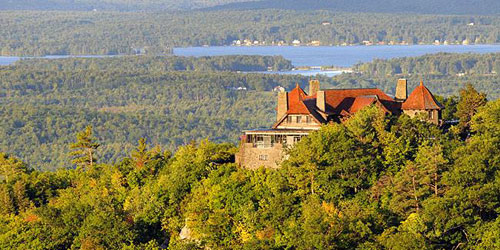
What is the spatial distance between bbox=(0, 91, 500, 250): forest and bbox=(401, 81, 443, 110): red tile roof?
67.7 inches

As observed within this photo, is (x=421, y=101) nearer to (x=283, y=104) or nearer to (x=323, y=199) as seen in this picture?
(x=283, y=104)

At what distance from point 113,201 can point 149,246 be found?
740 cm

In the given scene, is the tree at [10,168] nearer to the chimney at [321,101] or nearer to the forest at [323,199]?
the forest at [323,199]

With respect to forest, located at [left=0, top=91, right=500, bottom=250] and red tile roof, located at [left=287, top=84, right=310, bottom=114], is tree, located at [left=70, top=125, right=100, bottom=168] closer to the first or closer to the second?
forest, located at [left=0, top=91, right=500, bottom=250]

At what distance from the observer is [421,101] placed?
68750 mm

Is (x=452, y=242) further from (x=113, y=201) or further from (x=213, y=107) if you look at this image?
(x=213, y=107)

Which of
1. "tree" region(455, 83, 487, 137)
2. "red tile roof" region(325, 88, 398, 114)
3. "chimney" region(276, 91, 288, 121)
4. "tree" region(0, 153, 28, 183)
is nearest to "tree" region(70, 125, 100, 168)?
"tree" region(0, 153, 28, 183)

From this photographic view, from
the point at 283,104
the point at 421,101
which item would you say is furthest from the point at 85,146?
the point at 421,101

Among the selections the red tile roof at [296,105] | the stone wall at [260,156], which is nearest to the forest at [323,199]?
the stone wall at [260,156]

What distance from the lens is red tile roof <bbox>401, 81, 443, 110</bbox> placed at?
6862 cm

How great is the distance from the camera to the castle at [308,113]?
66.4 m

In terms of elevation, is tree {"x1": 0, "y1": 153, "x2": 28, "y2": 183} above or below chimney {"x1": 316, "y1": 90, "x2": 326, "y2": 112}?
below

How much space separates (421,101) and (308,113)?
648cm

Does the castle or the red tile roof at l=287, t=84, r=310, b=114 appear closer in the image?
the castle
